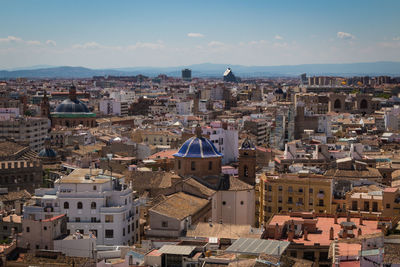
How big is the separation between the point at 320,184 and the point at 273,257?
21.8m

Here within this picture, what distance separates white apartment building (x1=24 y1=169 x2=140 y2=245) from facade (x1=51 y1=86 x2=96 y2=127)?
86.7 metres

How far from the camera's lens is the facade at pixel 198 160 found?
51.4 meters

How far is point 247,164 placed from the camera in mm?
55812

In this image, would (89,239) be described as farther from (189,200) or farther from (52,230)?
(189,200)

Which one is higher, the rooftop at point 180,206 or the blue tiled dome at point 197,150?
the blue tiled dome at point 197,150

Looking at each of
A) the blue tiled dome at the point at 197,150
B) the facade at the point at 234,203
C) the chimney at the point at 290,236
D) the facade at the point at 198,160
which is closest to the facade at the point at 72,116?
the blue tiled dome at the point at 197,150

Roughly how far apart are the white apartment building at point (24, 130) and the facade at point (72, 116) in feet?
82.7

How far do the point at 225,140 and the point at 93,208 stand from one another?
40.0 m

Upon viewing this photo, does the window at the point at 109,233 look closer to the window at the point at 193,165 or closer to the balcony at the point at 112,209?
the balcony at the point at 112,209

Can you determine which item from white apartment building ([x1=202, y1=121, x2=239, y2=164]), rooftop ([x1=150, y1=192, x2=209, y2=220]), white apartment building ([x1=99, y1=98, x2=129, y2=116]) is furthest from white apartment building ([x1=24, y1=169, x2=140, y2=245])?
white apartment building ([x1=99, y1=98, x2=129, y2=116])

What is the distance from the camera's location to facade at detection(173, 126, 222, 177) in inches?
2024

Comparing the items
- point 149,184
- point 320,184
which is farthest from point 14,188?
point 320,184

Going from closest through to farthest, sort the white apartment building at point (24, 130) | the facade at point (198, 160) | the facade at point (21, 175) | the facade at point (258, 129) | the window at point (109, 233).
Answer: the window at point (109, 233) → the facade at point (198, 160) → the facade at point (21, 175) → the white apartment building at point (24, 130) → the facade at point (258, 129)

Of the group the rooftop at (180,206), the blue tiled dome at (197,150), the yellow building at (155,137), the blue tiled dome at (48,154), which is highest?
the blue tiled dome at (197,150)
